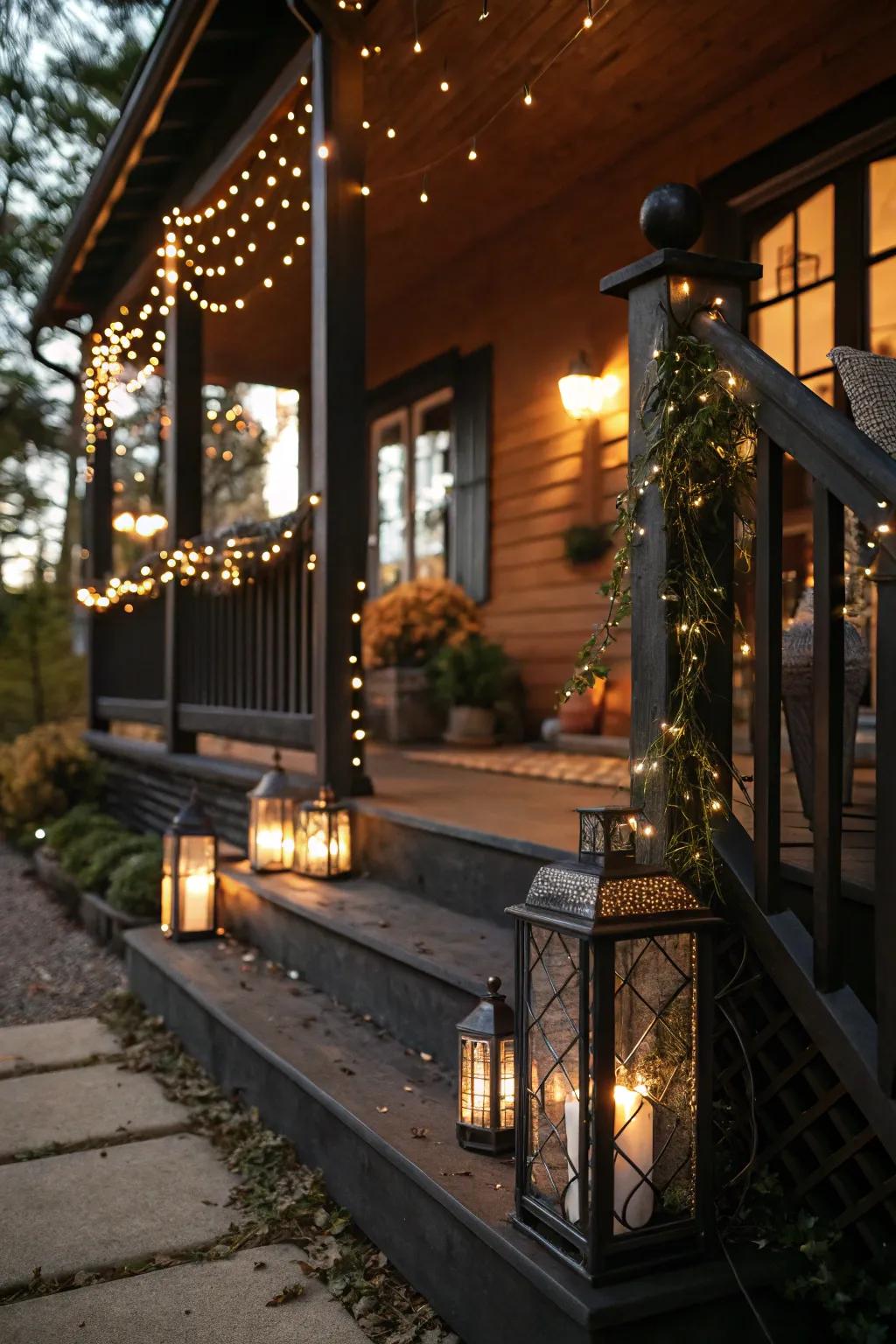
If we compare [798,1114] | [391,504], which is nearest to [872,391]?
[798,1114]

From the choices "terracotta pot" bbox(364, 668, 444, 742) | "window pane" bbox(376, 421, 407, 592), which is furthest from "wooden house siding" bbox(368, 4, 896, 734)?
"window pane" bbox(376, 421, 407, 592)

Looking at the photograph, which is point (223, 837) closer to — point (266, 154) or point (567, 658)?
point (567, 658)

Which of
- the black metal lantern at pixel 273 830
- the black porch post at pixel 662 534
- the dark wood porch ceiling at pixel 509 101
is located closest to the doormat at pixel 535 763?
the black metal lantern at pixel 273 830

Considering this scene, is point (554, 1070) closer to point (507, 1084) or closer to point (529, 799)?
point (507, 1084)

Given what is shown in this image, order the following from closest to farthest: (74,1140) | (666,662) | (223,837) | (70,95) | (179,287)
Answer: (666,662) < (74,1140) < (223,837) < (179,287) < (70,95)

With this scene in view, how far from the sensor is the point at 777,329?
4930 millimetres

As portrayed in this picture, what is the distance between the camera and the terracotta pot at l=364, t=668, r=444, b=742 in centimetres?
650

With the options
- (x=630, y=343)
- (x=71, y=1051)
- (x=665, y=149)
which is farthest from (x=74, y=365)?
(x=630, y=343)

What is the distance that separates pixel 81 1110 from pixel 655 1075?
178 centimetres

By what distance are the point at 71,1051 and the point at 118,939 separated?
1.33m

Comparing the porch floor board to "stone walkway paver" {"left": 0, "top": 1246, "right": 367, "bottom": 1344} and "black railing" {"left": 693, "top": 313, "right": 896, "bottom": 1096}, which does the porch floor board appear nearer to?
"black railing" {"left": 693, "top": 313, "right": 896, "bottom": 1096}

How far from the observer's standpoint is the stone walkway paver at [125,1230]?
1.81m

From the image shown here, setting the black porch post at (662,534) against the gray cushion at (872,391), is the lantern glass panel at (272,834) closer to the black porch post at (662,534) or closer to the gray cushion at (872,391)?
the black porch post at (662,534)

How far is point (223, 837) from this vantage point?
4.80 m
